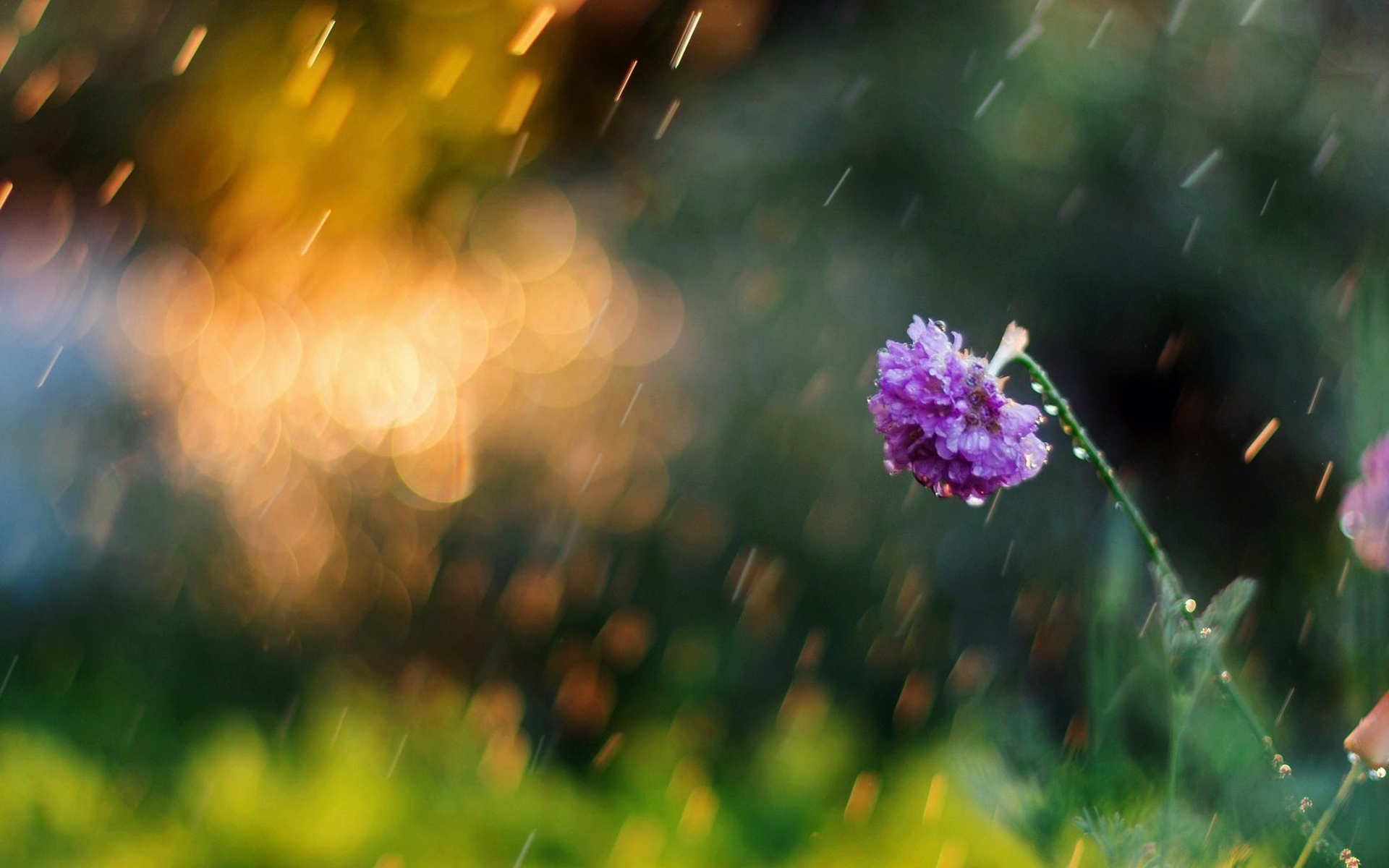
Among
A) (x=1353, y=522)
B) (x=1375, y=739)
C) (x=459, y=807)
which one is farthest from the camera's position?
(x=459, y=807)

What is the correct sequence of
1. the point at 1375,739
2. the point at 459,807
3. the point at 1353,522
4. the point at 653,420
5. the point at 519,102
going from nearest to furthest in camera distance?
the point at 1375,739 < the point at 1353,522 < the point at 459,807 < the point at 653,420 < the point at 519,102

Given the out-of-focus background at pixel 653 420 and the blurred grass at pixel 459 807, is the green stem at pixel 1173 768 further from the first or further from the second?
the blurred grass at pixel 459 807

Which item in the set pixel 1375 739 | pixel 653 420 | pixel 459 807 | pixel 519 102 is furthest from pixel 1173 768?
pixel 519 102

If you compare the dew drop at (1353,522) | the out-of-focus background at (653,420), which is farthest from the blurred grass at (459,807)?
the dew drop at (1353,522)

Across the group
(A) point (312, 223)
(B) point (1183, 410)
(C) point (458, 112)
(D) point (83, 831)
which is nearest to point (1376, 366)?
(D) point (83, 831)

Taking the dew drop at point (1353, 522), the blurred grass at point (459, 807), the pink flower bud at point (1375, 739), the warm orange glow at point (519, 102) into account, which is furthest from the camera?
the warm orange glow at point (519, 102)

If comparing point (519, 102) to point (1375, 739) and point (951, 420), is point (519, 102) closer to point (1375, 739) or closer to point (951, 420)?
point (951, 420)

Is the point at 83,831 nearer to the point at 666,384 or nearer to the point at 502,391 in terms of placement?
the point at 666,384
